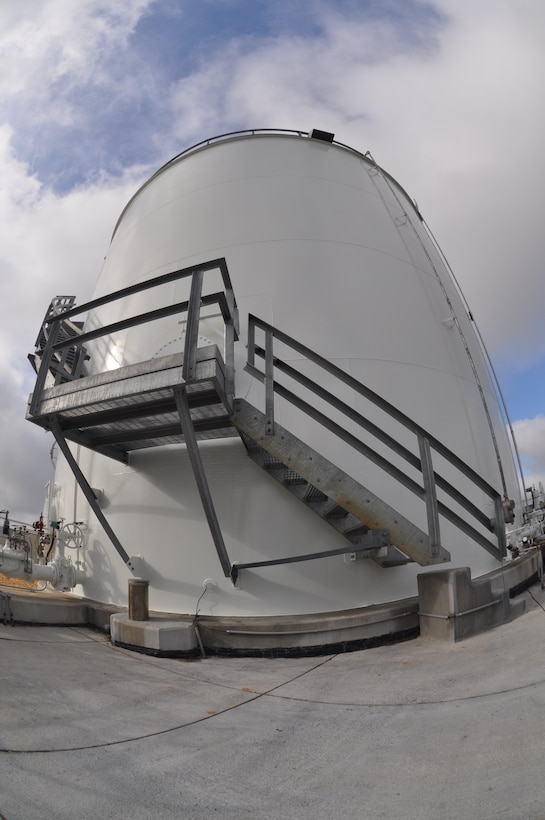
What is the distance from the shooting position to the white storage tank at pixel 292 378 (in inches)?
227

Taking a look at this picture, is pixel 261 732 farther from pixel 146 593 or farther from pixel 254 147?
pixel 254 147

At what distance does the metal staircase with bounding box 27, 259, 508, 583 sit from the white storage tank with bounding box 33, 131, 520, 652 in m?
0.09

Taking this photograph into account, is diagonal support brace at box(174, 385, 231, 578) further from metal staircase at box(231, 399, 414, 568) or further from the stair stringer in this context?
the stair stringer

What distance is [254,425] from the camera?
17.6 ft

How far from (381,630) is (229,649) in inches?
68.4

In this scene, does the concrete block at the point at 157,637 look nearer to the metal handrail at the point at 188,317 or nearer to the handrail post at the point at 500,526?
the metal handrail at the point at 188,317

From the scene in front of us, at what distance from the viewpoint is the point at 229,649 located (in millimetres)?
5250

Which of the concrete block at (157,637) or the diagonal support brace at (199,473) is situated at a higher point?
the diagonal support brace at (199,473)

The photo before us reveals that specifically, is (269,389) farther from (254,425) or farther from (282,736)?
(282,736)

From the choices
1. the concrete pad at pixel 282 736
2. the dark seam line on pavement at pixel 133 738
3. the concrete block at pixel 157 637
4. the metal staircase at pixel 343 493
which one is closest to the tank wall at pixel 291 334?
the metal staircase at pixel 343 493

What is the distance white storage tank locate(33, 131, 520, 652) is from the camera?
227 inches

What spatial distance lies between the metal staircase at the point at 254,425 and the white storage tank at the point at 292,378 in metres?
0.09

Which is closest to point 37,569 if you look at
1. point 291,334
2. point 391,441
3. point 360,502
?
point 360,502

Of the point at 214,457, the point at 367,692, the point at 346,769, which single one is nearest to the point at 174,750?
the point at 346,769
